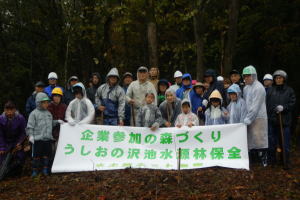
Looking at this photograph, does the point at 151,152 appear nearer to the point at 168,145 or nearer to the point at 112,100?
the point at 168,145

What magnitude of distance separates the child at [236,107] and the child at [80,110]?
3.11 meters

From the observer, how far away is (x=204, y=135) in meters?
7.74

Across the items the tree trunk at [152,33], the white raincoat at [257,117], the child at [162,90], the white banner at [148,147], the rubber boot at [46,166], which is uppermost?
the tree trunk at [152,33]

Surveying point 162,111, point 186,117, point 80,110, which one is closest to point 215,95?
point 186,117

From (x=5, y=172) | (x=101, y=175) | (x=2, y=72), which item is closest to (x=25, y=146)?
(x=5, y=172)

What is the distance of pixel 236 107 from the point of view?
7.83 m

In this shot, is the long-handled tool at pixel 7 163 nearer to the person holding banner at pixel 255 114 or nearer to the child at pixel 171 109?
the child at pixel 171 109

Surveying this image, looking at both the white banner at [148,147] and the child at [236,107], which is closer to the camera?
the white banner at [148,147]

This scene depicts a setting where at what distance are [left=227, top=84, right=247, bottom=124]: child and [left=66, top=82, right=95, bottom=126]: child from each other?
3.11m

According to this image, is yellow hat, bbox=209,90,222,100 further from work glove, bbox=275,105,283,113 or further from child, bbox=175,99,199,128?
work glove, bbox=275,105,283,113

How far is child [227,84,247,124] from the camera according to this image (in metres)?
7.75

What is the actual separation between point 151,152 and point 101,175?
1.20 metres

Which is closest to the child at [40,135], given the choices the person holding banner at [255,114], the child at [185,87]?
the child at [185,87]

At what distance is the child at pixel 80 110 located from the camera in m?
Answer: 8.10
